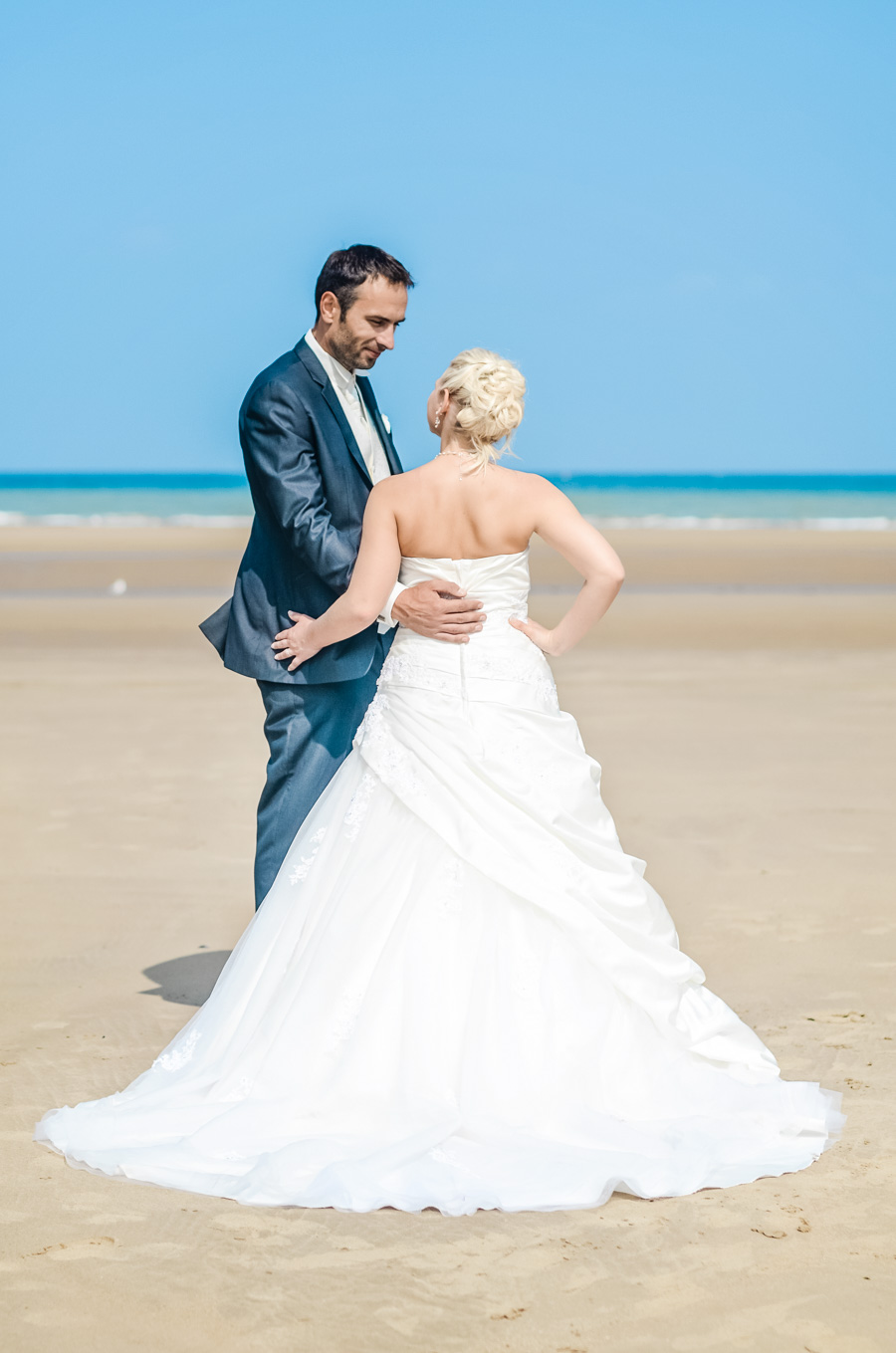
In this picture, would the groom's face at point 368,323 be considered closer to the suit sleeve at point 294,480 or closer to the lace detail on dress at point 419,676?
the suit sleeve at point 294,480

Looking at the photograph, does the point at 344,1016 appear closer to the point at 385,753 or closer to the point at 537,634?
the point at 385,753

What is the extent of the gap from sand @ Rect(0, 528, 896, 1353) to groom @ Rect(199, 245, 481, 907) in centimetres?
100

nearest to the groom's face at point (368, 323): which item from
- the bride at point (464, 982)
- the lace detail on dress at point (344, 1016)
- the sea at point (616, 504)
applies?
the bride at point (464, 982)

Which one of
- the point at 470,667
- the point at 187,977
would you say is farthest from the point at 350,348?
the point at 187,977

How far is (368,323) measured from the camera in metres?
4.23

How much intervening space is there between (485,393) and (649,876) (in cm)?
315

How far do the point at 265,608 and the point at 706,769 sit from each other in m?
4.85

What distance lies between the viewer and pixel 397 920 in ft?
11.8

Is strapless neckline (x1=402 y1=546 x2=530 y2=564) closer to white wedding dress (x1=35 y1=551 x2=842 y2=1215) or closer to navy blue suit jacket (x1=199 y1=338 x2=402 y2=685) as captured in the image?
white wedding dress (x1=35 y1=551 x2=842 y2=1215)

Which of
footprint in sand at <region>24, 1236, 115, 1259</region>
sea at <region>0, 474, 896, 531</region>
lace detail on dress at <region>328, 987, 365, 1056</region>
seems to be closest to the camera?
footprint in sand at <region>24, 1236, 115, 1259</region>

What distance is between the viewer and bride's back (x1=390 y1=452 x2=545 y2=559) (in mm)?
3656

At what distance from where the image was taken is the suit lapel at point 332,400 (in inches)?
169

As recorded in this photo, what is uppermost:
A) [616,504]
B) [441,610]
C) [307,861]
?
[441,610]

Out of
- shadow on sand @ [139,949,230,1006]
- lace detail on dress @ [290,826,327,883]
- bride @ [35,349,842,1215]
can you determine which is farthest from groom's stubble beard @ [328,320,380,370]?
shadow on sand @ [139,949,230,1006]
